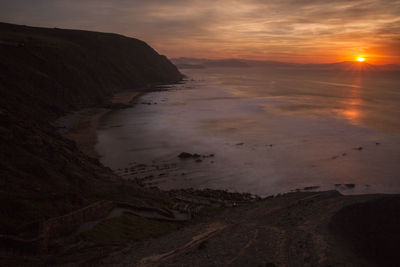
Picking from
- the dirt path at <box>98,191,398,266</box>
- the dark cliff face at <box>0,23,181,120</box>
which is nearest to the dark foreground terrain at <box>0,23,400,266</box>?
the dirt path at <box>98,191,398,266</box>

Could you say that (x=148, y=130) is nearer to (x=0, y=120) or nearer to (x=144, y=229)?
(x=0, y=120)

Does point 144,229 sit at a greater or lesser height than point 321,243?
lesser

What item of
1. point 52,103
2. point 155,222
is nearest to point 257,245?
point 155,222

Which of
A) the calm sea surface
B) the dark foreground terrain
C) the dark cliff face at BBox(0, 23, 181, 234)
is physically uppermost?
the dark cliff face at BBox(0, 23, 181, 234)

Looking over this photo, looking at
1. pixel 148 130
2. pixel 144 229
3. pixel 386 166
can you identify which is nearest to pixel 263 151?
pixel 386 166

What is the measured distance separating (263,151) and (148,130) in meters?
21.4

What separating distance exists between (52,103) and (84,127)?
43.8 feet

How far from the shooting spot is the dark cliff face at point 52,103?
19828mm

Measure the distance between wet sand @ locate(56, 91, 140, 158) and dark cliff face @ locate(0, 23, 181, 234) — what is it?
2.78 m

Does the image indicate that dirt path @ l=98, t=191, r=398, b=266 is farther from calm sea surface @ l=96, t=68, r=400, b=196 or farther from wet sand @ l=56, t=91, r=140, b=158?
wet sand @ l=56, t=91, r=140, b=158

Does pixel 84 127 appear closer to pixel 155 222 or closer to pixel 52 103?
pixel 52 103

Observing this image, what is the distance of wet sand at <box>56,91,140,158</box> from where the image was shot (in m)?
46.0

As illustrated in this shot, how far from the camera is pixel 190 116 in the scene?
74.6 m

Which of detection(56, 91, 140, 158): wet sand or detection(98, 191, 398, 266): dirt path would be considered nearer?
detection(98, 191, 398, 266): dirt path
